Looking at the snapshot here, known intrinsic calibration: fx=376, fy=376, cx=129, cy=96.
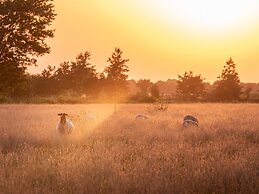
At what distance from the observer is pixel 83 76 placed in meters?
86.2

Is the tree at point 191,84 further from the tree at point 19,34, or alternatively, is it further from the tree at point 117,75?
the tree at point 19,34

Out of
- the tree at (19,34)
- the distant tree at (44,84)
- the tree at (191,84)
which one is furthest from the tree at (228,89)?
the tree at (19,34)

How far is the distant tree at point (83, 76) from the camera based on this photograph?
85.7 meters

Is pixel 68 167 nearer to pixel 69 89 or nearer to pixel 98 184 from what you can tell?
pixel 98 184

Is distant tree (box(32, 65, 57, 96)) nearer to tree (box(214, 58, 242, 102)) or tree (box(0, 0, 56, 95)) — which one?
tree (box(214, 58, 242, 102))

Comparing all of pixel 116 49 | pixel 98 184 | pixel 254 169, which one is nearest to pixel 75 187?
pixel 98 184

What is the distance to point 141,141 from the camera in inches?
486

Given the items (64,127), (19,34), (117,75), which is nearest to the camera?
(64,127)

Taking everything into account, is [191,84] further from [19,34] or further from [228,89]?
[19,34]

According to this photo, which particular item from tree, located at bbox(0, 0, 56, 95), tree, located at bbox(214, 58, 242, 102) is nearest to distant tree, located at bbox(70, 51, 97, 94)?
tree, located at bbox(214, 58, 242, 102)

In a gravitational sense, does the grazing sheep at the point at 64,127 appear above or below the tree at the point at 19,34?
below

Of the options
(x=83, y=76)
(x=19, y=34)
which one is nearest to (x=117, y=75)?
(x=83, y=76)

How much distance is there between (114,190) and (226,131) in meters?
9.64

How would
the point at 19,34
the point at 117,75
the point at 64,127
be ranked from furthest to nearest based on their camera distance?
the point at 117,75 → the point at 19,34 → the point at 64,127
